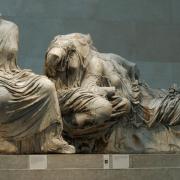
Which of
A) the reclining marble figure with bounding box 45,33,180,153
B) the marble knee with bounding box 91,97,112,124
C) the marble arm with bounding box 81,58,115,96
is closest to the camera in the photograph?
the marble knee with bounding box 91,97,112,124

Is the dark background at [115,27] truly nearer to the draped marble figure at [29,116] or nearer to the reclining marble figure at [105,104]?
the reclining marble figure at [105,104]

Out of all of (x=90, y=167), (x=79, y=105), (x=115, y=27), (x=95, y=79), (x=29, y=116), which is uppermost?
(x=115, y=27)

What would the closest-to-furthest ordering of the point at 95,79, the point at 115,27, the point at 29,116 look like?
1. the point at 29,116
2. the point at 95,79
3. the point at 115,27

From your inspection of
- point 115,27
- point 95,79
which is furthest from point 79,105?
point 115,27

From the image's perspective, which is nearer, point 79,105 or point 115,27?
point 79,105

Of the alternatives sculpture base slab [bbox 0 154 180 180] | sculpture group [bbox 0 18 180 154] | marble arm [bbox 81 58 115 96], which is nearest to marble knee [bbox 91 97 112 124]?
sculpture group [bbox 0 18 180 154]

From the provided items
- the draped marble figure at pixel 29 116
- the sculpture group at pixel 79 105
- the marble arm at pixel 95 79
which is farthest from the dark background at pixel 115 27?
the draped marble figure at pixel 29 116

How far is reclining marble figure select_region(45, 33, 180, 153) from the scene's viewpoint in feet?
22.7

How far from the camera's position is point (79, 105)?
22.7 feet

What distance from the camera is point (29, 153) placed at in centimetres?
662

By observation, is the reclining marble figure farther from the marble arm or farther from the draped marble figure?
the draped marble figure

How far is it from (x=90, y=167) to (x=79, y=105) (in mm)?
668

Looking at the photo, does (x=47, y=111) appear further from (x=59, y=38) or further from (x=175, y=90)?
(x=175, y=90)

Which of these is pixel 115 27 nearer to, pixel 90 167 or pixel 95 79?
pixel 95 79
